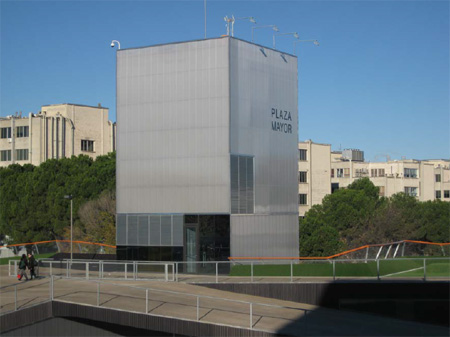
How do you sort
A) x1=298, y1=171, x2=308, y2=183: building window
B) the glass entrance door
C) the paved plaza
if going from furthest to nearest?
1. x1=298, y1=171, x2=308, y2=183: building window
2. the glass entrance door
3. the paved plaza

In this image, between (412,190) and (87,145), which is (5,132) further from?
(412,190)

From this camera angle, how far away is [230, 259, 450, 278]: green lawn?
90.0ft

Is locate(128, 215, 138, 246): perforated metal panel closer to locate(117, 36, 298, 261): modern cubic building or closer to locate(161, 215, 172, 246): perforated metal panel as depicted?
locate(117, 36, 298, 261): modern cubic building

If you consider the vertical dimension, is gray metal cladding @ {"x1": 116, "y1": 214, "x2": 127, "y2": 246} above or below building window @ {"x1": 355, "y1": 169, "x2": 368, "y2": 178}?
below

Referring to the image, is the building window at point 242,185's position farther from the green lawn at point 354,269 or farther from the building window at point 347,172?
the building window at point 347,172

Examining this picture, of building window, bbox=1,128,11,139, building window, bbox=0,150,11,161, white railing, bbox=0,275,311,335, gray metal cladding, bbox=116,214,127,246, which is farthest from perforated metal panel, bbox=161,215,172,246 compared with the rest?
building window, bbox=1,128,11,139

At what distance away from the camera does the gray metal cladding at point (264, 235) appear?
34.9 meters

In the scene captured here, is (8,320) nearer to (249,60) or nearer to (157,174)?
(157,174)

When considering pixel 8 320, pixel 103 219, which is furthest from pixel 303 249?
pixel 8 320

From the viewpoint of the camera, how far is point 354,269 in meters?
28.8

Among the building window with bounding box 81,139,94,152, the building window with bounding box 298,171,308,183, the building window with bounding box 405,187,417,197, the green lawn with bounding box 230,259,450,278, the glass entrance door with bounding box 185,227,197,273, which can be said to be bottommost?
the green lawn with bounding box 230,259,450,278

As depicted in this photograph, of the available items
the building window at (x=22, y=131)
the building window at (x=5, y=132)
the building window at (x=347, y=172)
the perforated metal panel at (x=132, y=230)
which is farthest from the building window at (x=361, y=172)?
the perforated metal panel at (x=132, y=230)

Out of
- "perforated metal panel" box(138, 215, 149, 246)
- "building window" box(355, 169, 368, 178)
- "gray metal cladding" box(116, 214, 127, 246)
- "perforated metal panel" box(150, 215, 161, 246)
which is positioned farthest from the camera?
"building window" box(355, 169, 368, 178)

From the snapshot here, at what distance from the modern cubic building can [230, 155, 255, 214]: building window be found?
0.05m
